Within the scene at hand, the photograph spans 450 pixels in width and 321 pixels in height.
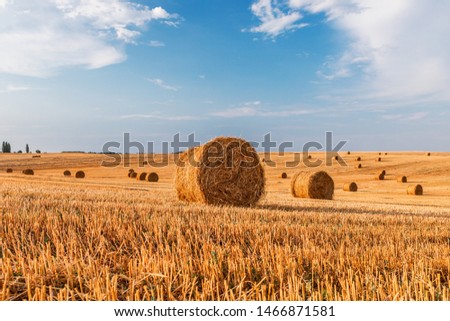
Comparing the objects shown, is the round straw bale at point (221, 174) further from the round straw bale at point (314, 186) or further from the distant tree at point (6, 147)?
the distant tree at point (6, 147)

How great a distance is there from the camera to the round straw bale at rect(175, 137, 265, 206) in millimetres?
14023

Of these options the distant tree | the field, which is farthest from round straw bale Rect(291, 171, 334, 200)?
the distant tree

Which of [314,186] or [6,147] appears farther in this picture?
[6,147]

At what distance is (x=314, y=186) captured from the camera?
76.5 ft

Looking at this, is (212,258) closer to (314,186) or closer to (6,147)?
(314,186)

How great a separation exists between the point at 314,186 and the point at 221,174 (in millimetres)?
10402

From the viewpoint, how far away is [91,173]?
150 ft

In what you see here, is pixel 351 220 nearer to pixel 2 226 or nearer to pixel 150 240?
pixel 150 240

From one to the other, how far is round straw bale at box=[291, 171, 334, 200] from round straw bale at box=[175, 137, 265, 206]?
8.94 m

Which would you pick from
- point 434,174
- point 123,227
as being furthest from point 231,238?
point 434,174

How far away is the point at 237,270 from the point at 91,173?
4388cm

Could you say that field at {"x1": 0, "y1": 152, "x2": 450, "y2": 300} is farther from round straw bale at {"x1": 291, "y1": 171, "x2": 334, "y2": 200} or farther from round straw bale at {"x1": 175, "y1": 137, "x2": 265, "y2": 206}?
round straw bale at {"x1": 291, "y1": 171, "x2": 334, "y2": 200}

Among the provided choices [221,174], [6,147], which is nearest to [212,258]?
[221,174]
